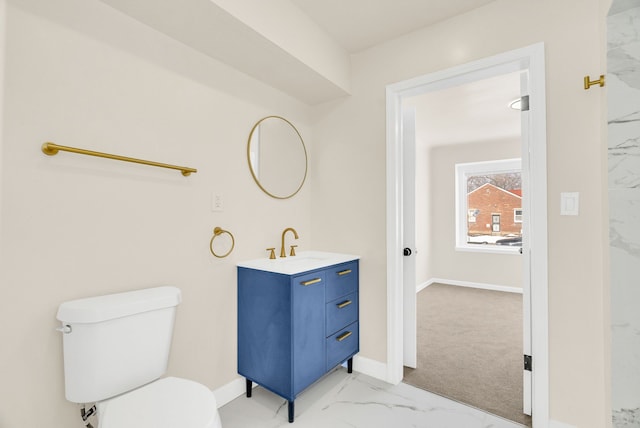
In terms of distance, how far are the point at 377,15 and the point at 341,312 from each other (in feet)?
6.33

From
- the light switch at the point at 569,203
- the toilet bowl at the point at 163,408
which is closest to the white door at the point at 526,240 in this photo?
the light switch at the point at 569,203

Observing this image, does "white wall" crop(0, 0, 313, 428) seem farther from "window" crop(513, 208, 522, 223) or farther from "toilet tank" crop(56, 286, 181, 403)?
"window" crop(513, 208, 522, 223)

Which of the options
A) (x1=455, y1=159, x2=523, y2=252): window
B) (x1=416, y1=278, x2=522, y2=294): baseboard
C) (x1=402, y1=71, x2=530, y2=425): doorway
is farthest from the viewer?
(x1=455, y1=159, x2=523, y2=252): window

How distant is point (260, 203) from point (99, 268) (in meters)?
1.01

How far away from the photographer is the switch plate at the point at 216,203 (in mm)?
1846

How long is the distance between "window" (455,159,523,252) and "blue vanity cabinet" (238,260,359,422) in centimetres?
383

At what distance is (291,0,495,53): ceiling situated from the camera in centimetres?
182

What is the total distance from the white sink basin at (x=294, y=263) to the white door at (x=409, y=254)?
395mm

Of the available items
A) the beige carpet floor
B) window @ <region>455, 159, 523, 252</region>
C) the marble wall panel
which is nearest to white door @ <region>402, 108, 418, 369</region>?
the beige carpet floor

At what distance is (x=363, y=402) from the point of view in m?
1.91

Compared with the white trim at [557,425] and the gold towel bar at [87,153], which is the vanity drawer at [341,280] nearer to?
the gold towel bar at [87,153]

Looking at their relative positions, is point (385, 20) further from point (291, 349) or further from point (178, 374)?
point (178, 374)

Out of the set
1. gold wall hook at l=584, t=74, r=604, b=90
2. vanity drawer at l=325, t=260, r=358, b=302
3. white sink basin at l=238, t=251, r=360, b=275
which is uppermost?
gold wall hook at l=584, t=74, r=604, b=90

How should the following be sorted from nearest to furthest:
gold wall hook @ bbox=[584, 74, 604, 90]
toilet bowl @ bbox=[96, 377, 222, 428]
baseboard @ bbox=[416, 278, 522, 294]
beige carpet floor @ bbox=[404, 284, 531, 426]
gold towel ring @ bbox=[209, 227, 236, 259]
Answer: toilet bowl @ bbox=[96, 377, 222, 428] → gold wall hook @ bbox=[584, 74, 604, 90] → gold towel ring @ bbox=[209, 227, 236, 259] → beige carpet floor @ bbox=[404, 284, 531, 426] → baseboard @ bbox=[416, 278, 522, 294]
